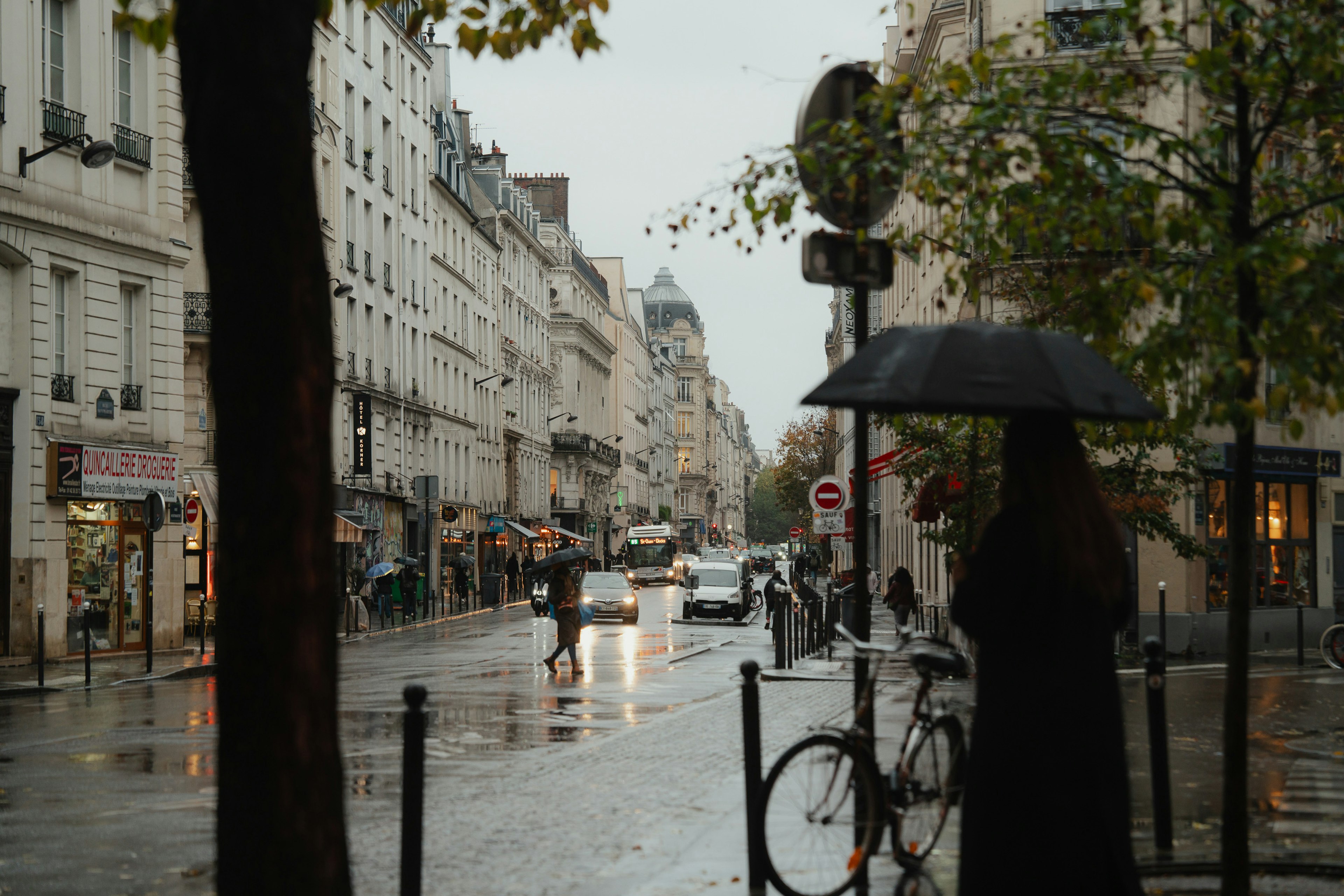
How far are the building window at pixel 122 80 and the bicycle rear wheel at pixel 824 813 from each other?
25.6m

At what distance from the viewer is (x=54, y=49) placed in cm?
2712

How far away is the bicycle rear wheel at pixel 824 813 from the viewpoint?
6.73 meters

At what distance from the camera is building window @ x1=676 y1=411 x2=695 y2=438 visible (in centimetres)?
18038

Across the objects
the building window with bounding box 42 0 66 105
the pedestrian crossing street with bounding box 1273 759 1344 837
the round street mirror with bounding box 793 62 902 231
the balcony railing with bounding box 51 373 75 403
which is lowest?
the pedestrian crossing street with bounding box 1273 759 1344 837

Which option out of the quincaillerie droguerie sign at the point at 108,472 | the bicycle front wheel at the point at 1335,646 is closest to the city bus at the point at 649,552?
the quincaillerie droguerie sign at the point at 108,472

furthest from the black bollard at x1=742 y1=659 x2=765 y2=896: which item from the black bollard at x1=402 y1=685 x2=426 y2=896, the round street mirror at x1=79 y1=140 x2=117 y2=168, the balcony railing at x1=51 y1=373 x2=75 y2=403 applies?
the balcony railing at x1=51 y1=373 x2=75 y2=403

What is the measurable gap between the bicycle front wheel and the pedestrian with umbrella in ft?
65.4

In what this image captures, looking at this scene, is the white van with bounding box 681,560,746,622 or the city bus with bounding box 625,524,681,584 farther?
the city bus with bounding box 625,524,681,584

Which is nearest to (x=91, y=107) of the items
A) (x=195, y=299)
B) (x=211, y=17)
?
(x=195, y=299)

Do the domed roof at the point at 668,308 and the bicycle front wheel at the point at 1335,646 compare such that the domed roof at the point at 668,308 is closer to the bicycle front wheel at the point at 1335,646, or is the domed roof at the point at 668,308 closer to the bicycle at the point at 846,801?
the bicycle front wheel at the point at 1335,646

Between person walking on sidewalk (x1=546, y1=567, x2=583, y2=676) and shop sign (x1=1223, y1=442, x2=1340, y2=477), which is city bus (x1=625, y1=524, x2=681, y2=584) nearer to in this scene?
shop sign (x1=1223, y1=442, x2=1340, y2=477)

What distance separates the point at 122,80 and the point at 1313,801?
25.9 meters

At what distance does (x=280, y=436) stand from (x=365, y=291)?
49752 mm

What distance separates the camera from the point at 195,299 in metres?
38.3
